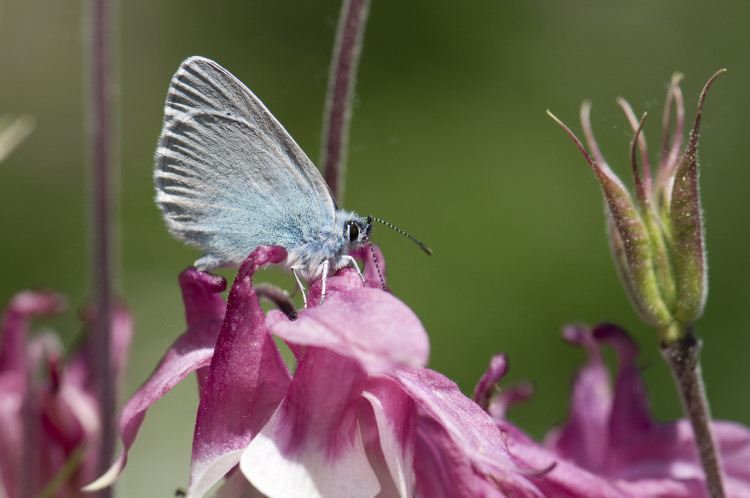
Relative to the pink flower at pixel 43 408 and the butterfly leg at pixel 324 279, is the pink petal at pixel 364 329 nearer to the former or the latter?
the butterfly leg at pixel 324 279

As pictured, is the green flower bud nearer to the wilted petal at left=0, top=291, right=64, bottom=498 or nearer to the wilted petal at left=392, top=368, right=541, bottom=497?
the wilted petal at left=392, top=368, right=541, bottom=497

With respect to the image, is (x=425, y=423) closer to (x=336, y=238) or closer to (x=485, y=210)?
(x=336, y=238)

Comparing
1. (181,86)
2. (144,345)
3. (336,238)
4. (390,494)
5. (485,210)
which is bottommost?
(144,345)

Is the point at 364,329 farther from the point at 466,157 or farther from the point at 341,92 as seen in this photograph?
the point at 466,157

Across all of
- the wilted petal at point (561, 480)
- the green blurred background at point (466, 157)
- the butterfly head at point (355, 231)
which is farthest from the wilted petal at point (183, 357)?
the green blurred background at point (466, 157)

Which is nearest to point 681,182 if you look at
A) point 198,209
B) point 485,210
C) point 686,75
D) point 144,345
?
point 198,209

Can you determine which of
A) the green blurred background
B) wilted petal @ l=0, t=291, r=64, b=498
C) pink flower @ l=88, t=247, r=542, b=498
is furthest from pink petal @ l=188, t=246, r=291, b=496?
the green blurred background
